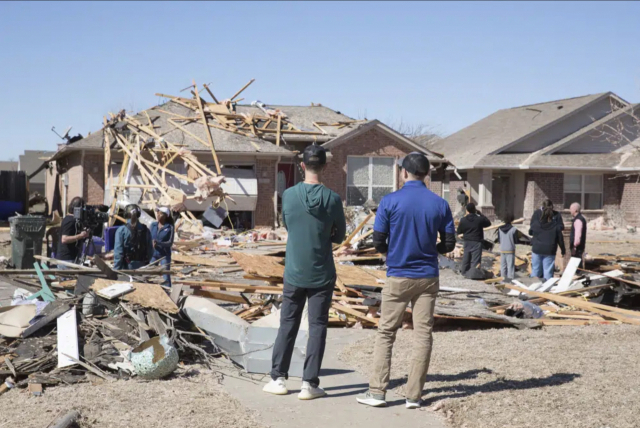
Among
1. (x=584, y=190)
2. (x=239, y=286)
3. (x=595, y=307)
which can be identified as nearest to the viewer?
(x=239, y=286)

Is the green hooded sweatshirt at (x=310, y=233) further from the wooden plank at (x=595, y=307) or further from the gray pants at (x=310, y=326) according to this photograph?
the wooden plank at (x=595, y=307)

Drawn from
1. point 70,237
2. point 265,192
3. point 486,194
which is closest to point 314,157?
point 70,237

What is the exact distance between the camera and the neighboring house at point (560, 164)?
31.0 m

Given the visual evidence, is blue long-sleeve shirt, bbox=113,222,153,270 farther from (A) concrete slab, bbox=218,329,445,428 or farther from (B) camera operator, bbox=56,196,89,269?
(A) concrete slab, bbox=218,329,445,428

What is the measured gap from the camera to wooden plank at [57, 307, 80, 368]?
6503 millimetres

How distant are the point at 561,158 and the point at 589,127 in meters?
2.24

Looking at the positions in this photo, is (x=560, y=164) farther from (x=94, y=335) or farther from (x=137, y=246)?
(x=94, y=335)

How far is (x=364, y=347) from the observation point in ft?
26.3

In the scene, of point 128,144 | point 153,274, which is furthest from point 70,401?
point 128,144

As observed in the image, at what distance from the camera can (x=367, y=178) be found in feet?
94.3

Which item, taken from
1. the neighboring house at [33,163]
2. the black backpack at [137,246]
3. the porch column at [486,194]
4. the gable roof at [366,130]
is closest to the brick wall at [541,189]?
the porch column at [486,194]

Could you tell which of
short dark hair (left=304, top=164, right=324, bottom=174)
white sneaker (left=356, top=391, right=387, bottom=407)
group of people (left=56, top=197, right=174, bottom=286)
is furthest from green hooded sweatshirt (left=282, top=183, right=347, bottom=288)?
group of people (left=56, top=197, right=174, bottom=286)

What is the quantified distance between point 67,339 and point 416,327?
10.8 feet

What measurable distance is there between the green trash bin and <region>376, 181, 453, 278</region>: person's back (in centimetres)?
1058
